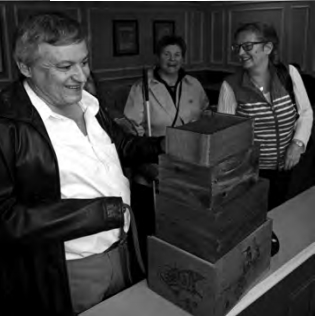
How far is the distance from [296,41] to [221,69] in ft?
3.89

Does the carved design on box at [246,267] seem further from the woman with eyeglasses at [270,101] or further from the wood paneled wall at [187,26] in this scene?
the wood paneled wall at [187,26]

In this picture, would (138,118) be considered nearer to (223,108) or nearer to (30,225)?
(223,108)

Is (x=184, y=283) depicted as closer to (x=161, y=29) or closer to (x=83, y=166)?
(x=83, y=166)

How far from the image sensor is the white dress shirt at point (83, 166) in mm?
1204

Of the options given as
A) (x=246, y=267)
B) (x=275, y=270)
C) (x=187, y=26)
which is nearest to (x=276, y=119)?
(x=275, y=270)

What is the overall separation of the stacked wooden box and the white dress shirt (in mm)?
209

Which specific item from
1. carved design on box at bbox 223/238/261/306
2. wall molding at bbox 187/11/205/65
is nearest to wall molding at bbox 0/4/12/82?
wall molding at bbox 187/11/205/65

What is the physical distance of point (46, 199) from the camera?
3.86 ft

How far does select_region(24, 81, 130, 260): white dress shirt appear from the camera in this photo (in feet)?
3.95

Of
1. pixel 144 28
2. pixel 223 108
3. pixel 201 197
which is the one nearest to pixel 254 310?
pixel 201 197

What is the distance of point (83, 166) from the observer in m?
1.22

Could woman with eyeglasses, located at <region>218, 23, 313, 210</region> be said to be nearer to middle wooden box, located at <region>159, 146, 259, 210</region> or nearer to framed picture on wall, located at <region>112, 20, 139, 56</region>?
middle wooden box, located at <region>159, 146, 259, 210</region>

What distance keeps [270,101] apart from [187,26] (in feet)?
10.2

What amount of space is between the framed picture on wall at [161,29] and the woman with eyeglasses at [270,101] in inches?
104
